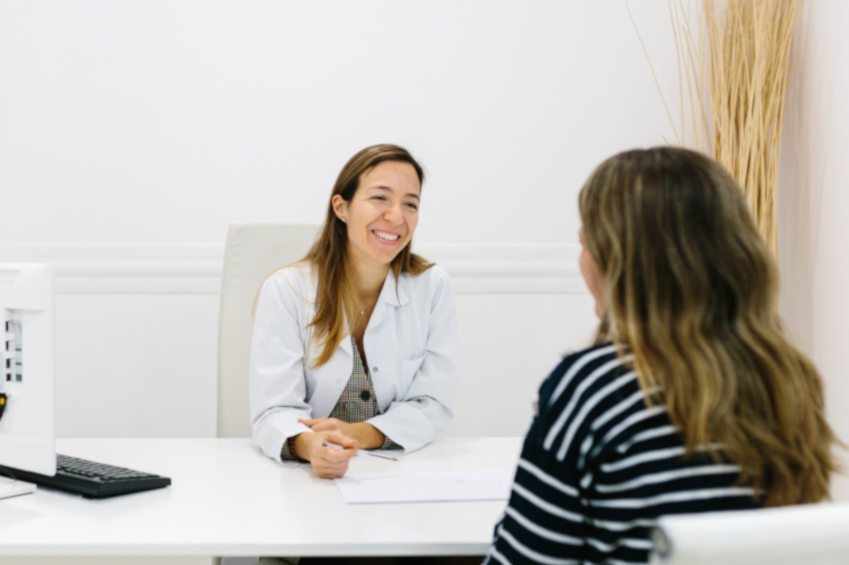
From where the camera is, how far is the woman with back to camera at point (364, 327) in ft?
5.14

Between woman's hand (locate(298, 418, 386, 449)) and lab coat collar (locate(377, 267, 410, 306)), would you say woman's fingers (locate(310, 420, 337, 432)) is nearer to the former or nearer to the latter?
woman's hand (locate(298, 418, 386, 449))

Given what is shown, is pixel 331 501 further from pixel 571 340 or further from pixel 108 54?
pixel 108 54

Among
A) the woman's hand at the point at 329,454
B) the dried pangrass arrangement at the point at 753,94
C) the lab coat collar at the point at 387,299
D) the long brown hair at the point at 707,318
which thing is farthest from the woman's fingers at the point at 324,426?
the dried pangrass arrangement at the point at 753,94

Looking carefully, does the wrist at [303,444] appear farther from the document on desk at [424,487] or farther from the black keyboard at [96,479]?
the black keyboard at [96,479]

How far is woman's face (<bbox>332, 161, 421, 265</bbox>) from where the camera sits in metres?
1.74

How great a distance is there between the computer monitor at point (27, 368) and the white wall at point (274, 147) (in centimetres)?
128

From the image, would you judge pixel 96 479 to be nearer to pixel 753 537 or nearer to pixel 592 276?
pixel 592 276

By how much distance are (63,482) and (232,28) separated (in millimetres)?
1712

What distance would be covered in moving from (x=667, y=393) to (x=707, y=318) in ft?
0.34

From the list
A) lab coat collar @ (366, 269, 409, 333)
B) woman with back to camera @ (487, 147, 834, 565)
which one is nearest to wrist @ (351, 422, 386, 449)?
lab coat collar @ (366, 269, 409, 333)

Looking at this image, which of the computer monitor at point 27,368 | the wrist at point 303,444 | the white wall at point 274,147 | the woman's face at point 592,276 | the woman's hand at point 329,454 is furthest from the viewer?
the white wall at point 274,147

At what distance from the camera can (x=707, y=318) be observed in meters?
0.77

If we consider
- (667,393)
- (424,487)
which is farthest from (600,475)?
(424,487)

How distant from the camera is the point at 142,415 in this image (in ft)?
8.14
